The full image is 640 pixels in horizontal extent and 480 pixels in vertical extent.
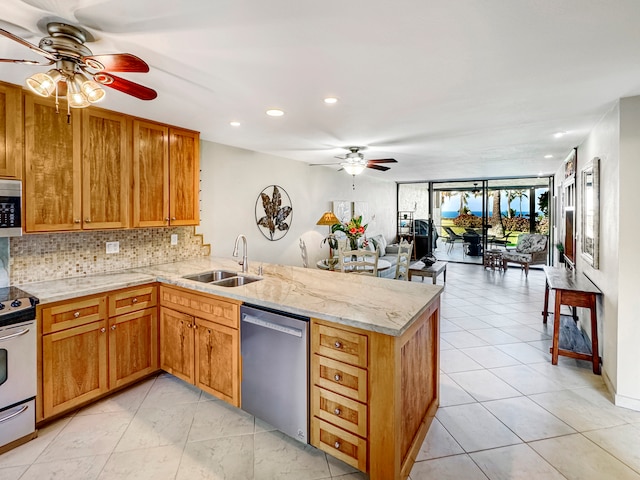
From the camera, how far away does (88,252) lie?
2955mm

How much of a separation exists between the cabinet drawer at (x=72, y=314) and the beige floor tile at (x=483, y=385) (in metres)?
3.01

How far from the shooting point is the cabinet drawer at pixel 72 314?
7.48 feet

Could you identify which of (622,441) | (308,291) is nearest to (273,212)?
(308,291)

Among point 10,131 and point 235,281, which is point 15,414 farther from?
point 10,131

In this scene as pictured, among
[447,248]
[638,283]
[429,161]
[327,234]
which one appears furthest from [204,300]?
[447,248]

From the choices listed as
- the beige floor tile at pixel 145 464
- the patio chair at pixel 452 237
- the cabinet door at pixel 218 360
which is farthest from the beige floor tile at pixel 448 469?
the patio chair at pixel 452 237

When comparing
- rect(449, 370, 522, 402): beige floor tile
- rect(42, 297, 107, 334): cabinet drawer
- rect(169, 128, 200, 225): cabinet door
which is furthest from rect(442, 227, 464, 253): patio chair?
rect(42, 297, 107, 334): cabinet drawer

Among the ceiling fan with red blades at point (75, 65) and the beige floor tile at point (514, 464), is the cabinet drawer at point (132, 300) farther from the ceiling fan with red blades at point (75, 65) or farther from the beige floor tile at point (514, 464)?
the beige floor tile at point (514, 464)

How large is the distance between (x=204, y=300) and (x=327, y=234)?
412 cm

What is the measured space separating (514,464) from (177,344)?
2.53 metres

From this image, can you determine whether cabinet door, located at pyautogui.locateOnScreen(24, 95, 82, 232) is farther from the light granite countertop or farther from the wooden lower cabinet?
the wooden lower cabinet

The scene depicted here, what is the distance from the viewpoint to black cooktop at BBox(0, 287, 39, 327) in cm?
204

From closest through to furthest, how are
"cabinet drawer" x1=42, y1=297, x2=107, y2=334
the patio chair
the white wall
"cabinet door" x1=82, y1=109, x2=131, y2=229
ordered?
"cabinet drawer" x1=42, y1=297, x2=107, y2=334 < "cabinet door" x1=82, y1=109, x2=131, y2=229 < the white wall < the patio chair

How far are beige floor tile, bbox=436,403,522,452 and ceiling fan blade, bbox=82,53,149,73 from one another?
9.30 feet
